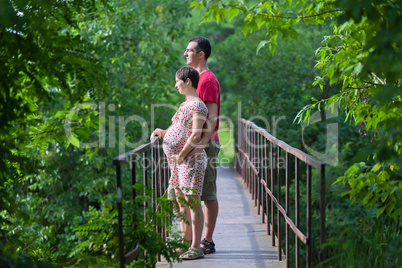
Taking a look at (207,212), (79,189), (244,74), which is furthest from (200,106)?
(244,74)

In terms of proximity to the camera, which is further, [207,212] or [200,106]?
[207,212]

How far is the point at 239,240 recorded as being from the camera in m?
4.61

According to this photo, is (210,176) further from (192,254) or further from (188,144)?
(192,254)

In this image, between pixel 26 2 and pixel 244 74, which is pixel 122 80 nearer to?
pixel 244 74

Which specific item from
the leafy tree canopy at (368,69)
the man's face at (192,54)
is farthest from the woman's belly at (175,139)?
the leafy tree canopy at (368,69)

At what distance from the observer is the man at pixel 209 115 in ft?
11.9

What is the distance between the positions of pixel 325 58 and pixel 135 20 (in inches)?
248

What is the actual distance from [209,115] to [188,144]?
10.6 inches

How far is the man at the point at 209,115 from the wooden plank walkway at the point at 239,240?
0.25 metres

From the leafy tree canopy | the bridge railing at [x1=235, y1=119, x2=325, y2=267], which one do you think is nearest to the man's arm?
the bridge railing at [x1=235, y1=119, x2=325, y2=267]

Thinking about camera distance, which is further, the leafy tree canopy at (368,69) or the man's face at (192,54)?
the man's face at (192,54)

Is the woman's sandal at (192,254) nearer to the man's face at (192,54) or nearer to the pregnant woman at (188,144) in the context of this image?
the pregnant woman at (188,144)

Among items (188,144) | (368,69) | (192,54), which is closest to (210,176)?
(188,144)

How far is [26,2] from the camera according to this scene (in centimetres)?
224
